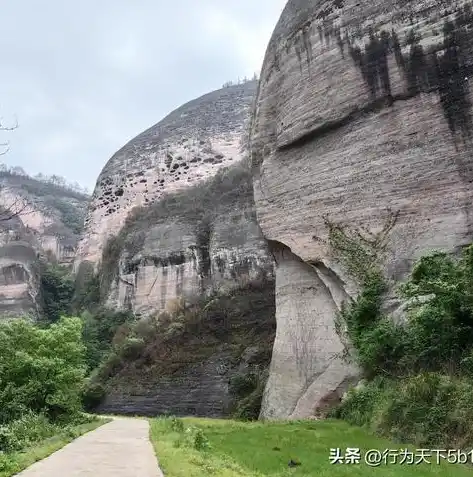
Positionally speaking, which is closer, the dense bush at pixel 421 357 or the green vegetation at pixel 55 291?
the dense bush at pixel 421 357

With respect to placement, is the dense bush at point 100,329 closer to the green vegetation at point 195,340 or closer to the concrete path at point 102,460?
the green vegetation at point 195,340

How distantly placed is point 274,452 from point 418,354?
4.04 metres

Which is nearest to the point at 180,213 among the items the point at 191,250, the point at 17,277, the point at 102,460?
the point at 191,250

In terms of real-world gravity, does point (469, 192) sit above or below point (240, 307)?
above

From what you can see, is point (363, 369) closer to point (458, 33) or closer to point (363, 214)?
point (363, 214)

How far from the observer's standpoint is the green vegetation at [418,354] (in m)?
8.45

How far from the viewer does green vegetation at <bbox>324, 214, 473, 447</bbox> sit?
27.7 ft

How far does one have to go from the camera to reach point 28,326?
16.2 metres

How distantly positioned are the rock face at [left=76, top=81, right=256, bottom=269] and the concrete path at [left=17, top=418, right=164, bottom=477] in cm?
3486

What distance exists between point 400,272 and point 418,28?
620 centimetres

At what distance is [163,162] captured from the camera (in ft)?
148

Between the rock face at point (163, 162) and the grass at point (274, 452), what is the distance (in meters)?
33.4

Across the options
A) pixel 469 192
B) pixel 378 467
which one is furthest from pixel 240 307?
pixel 378 467

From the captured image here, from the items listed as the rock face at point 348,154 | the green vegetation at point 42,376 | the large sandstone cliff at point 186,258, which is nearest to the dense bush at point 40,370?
the green vegetation at point 42,376
